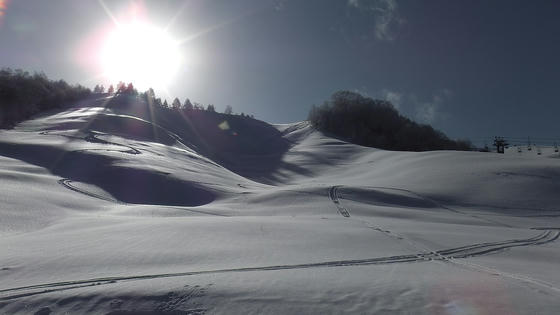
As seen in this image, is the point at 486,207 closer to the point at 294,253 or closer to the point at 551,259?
the point at 551,259

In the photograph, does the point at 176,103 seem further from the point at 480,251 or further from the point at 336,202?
the point at 480,251

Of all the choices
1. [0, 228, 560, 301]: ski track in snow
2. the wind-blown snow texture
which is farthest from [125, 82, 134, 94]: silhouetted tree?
[0, 228, 560, 301]: ski track in snow

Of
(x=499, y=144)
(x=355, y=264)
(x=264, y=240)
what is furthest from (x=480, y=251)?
(x=499, y=144)

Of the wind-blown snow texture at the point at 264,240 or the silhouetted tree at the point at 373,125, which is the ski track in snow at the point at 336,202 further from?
the silhouetted tree at the point at 373,125

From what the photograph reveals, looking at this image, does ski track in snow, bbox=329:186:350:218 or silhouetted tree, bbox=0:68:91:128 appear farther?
silhouetted tree, bbox=0:68:91:128

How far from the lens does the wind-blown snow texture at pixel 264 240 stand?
163 inches

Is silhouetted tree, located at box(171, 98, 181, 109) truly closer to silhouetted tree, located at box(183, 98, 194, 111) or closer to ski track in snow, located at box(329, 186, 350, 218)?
silhouetted tree, located at box(183, 98, 194, 111)

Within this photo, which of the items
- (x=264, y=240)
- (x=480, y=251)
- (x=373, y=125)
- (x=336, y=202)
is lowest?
(x=480, y=251)

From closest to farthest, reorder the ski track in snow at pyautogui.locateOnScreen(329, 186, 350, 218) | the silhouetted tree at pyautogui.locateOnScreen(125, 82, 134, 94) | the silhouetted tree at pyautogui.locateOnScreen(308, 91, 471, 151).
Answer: the ski track in snow at pyautogui.locateOnScreen(329, 186, 350, 218) < the silhouetted tree at pyautogui.locateOnScreen(308, 91, 471, 151) < the silhouetted tree at pyautogui.locateOnScreen(125, 82, 134, 94)

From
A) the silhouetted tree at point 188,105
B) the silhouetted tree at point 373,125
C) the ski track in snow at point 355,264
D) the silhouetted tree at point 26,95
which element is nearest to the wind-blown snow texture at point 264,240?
the ski track in snow at point 355,264

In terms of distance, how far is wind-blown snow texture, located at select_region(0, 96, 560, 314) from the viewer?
4.13 m

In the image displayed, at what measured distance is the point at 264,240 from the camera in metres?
7.56

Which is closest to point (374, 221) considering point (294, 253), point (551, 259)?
point (551, 259)

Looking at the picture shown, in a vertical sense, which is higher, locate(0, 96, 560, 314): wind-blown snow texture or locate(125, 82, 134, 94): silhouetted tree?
locate(125, 82, 134, 94): silhouetted tree
